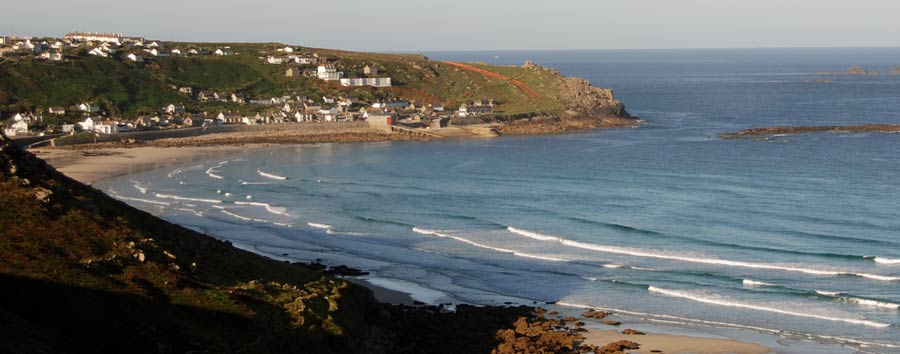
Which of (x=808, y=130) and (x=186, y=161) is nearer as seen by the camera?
(x=186, y=161)

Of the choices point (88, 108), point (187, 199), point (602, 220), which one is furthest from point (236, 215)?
point (88, 108)

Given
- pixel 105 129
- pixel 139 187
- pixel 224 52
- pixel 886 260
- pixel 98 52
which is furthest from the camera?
pixel 224 52

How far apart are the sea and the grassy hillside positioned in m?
31.3

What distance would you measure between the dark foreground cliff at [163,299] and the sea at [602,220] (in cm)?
633

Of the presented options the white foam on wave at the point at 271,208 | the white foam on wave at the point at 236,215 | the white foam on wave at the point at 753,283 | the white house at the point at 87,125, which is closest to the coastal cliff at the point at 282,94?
the white house at the point at 87,125

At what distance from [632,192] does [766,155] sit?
26.6 metres

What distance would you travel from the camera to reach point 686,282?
41.8 m

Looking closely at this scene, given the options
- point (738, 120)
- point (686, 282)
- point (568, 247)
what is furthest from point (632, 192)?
point (738, 120)

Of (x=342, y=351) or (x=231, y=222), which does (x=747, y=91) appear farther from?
(x=342, y=351)

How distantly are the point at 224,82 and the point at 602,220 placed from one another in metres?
94.4

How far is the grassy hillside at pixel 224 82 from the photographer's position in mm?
119625

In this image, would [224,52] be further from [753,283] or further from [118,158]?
[753,283]

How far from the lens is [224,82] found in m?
141

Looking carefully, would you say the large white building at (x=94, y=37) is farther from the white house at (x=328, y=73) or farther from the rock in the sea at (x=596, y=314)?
the rock in the sea at (x=596, y=314)
